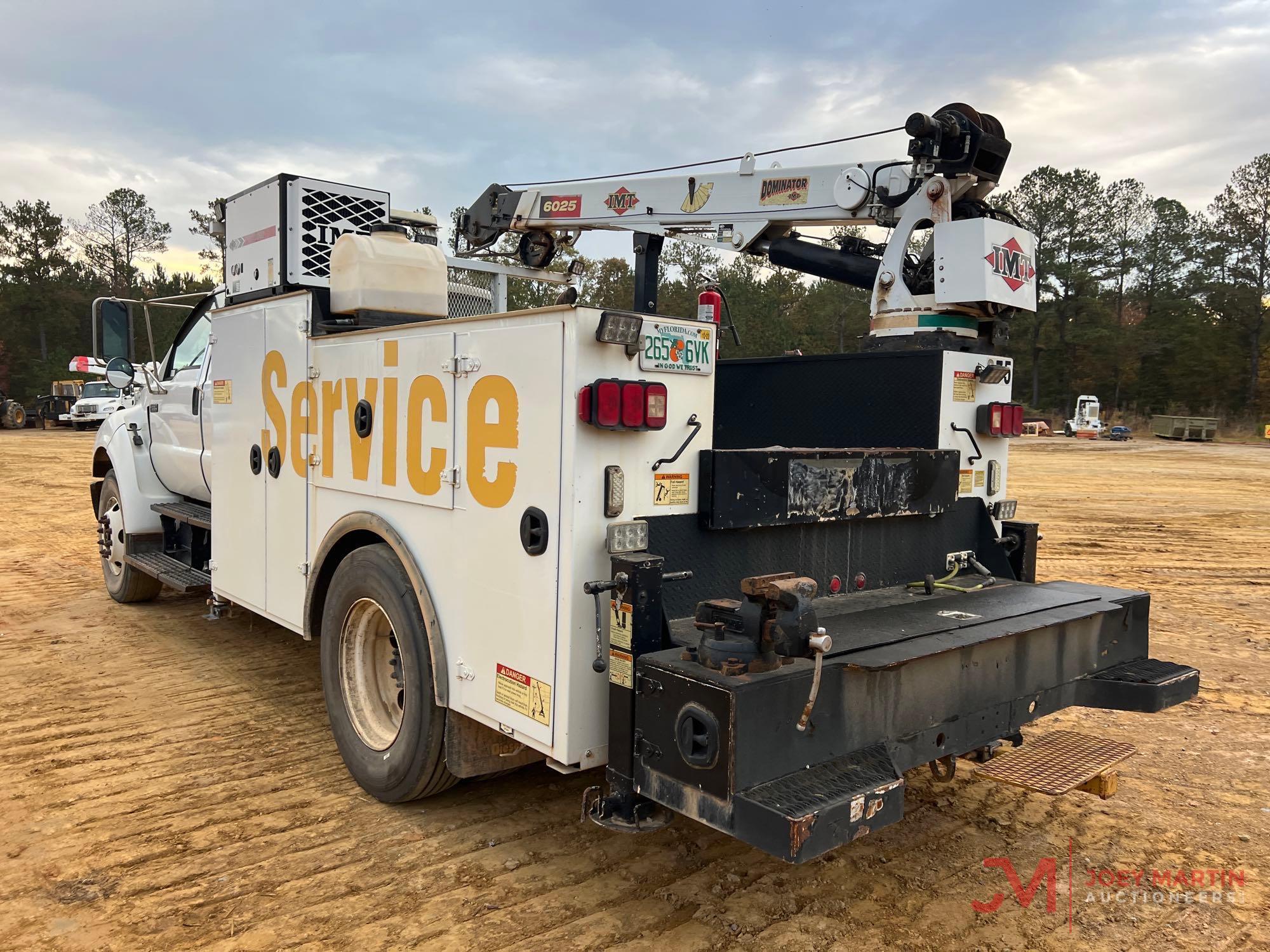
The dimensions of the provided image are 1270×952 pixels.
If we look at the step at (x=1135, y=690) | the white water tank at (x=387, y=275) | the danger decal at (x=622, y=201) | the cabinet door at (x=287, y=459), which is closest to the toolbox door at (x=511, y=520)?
the white water tank at (x=387, y=275)

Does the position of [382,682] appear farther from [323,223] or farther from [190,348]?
→ [190,348]

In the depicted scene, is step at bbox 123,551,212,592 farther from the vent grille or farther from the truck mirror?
the vent grille

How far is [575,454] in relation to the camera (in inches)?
104

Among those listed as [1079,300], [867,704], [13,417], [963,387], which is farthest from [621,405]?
[1079,300]

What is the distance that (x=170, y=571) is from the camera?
19.6 ft

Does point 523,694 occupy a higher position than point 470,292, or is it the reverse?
point 470,292

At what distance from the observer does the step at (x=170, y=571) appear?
5.61 m

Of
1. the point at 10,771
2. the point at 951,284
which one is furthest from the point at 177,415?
the point at 951,284

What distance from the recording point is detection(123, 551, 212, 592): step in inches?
221

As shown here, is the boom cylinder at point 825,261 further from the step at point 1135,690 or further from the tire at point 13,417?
the tire at point 13,417

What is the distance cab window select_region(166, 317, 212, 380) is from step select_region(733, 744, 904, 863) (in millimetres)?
5124

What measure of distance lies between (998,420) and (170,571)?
5126 mm

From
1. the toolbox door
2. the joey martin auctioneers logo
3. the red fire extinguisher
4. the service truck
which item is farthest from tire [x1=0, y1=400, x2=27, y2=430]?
the joey martin auctioneers logo

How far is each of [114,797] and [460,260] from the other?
3.58 metres
